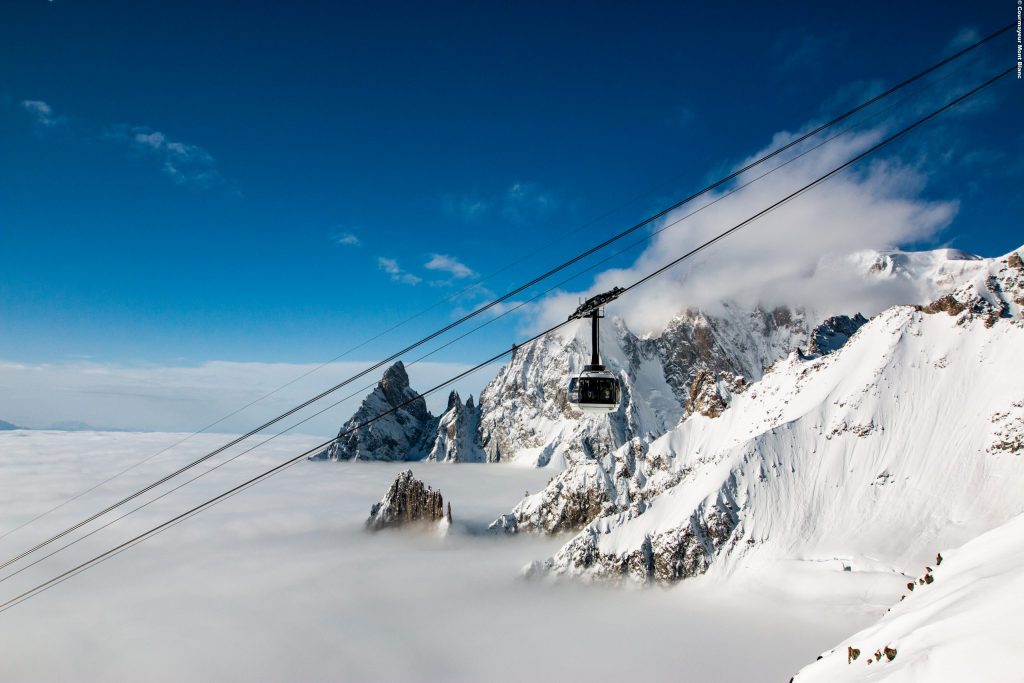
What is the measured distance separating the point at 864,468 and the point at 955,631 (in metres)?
156

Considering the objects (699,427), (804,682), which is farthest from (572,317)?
(699,427)

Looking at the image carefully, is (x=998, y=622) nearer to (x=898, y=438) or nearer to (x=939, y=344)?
(x=898, y=438)

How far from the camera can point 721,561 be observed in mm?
136625

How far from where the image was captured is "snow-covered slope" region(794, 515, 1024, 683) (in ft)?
29.0

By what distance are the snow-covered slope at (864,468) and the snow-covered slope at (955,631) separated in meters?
133

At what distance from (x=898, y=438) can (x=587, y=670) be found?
10507 centimetres

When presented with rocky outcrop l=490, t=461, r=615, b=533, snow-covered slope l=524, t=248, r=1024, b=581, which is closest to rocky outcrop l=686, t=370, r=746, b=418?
snow-covered slope l=524, t=248, r=1024, b=581

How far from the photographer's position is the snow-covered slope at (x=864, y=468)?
12450 centimetres

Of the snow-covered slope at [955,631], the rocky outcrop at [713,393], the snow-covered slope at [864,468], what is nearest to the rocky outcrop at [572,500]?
the snow-covered slope at [864,468]

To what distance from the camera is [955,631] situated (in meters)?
10.0

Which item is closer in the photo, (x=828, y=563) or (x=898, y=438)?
(x=828, y=563)

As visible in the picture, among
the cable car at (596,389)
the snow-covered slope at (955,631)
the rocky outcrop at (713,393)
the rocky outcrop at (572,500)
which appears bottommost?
the rocky outcrop at (572,500)

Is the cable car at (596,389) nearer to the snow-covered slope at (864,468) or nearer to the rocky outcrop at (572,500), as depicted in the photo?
the snow-covered slope at (864,468)

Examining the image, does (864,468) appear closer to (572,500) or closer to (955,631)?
(572,500)
